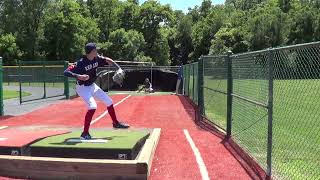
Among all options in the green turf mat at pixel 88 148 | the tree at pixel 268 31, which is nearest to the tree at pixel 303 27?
the tree at pixel 268 31

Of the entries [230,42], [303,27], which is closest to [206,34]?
[230,42]

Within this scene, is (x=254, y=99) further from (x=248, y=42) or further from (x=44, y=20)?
(x=44, y=20)

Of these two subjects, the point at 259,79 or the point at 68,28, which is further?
the point at 68,28

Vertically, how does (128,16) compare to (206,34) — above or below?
above

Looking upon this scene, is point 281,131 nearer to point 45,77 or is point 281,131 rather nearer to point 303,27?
point 45,77

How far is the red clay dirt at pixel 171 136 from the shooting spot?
8547 mm

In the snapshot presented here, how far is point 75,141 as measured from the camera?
9070 millimetres

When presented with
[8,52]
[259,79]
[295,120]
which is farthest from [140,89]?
[8,52]

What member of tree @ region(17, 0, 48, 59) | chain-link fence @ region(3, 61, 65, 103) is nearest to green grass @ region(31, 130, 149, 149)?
chain-link fence @ region(3, 61, 65, 103)

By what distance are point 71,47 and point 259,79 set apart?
67377 millimetres

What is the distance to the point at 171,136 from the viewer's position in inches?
501

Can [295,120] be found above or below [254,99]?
below

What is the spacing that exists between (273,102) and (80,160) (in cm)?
332

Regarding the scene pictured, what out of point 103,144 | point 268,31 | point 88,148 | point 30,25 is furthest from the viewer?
point 30,25
